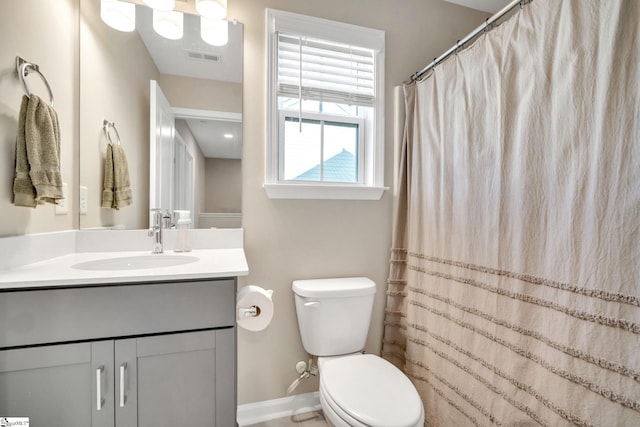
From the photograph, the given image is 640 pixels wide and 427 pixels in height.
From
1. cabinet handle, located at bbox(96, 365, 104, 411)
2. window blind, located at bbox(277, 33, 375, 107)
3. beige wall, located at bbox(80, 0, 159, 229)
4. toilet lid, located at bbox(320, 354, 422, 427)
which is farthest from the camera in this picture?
window blind, located at bbox(277, 33, 375, 107)

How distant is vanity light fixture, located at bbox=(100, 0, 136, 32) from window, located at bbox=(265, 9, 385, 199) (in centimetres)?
67

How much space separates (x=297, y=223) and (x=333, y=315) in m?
0.53

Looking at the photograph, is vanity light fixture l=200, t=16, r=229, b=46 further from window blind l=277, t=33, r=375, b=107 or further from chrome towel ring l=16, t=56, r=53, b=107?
chrome towel ring l=16, t=56, r=53, b=107

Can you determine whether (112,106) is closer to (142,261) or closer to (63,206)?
(63,206)

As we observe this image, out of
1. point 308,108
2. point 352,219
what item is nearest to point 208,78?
point 308,108

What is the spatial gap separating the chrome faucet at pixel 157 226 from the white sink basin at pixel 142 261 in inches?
2.7

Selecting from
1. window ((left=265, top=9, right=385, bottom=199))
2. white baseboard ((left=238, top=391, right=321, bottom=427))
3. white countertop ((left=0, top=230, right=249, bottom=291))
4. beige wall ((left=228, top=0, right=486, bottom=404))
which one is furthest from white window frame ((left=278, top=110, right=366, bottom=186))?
white baseboard ((left=238, top=391, right=321, bottom=427))

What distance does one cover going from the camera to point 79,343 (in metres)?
0.83

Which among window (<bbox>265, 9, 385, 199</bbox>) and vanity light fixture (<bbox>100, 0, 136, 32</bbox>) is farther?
window (<bbox>265, 9, 385, 199</bbox>)

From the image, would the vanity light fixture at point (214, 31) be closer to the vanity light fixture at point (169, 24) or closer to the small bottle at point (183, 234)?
the vanity light fixture at point (169, 24)

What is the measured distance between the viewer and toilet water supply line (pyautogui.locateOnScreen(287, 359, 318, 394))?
4.79 ft

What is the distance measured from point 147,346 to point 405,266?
1345 mm

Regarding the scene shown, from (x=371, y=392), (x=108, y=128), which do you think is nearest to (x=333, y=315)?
(x=371, y=392)

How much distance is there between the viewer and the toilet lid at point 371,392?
0.94 meters
